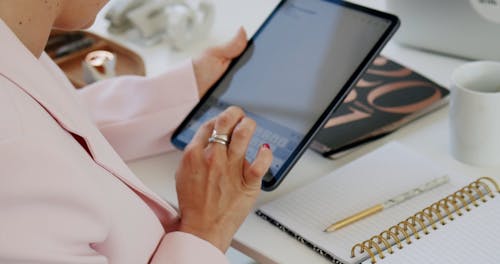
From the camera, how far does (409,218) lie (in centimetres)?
86

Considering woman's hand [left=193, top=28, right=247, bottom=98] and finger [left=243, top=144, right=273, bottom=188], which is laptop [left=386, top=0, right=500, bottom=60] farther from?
finger [left=243, top=144, right=273, bottom=188]

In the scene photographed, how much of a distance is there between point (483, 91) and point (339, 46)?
0.64ft

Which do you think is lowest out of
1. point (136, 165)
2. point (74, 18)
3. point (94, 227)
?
point (136, 165)

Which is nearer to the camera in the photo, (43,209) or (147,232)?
(43,209)

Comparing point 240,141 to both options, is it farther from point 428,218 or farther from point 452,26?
point 452,26

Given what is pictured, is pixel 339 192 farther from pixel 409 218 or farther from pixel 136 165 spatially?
pixel 136 165

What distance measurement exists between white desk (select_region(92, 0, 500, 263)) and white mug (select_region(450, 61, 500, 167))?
2cm

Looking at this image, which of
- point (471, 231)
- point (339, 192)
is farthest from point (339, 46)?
point (471, 231)

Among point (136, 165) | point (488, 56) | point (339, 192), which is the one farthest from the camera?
point (488, 56)

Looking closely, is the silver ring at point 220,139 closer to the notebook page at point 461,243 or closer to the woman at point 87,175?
the woman at point 87,175

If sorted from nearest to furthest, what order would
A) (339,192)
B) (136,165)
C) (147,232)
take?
(147,232) < (339,192) < (136,165)

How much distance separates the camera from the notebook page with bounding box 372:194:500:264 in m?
0.80

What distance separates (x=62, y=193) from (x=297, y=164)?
0.40 metres

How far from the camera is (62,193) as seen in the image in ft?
2.25
